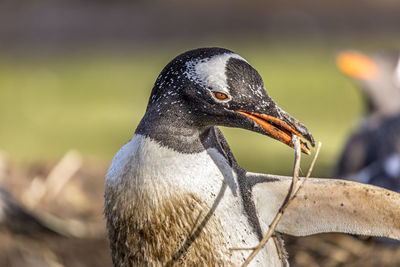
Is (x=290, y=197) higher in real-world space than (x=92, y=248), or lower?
higher

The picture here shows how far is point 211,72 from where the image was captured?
1121 millimetres

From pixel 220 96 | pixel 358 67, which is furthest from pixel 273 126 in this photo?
pixel 358 67

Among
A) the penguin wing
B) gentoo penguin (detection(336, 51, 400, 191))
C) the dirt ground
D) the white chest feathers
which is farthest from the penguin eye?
gentoo penguin (detection(336, 51, 400, 191))

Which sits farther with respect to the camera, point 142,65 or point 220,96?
point 142,65

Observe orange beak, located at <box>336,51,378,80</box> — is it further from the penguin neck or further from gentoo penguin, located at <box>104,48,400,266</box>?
the penguin neck

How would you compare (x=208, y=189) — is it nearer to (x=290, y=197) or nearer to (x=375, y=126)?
(x=290, y=197)

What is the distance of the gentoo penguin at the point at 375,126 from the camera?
2.42 m

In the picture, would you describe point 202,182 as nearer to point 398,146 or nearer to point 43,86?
point 398,146

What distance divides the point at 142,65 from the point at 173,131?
5.64 meters

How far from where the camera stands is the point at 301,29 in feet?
26.8

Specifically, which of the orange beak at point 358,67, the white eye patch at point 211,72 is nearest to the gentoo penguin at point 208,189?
the white eye patch at point 211,72

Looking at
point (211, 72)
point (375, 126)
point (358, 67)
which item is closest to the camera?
point (211, 72)

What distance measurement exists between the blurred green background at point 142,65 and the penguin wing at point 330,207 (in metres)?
1.76

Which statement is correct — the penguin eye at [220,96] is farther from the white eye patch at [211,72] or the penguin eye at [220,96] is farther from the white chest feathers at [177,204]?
the white chest feathers at [177,204]
